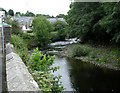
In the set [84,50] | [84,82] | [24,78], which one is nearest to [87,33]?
[84,50]

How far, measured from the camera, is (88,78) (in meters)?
19.0

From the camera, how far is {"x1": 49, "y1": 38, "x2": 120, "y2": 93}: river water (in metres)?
16.4

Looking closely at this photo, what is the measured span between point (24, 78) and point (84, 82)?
570 inches

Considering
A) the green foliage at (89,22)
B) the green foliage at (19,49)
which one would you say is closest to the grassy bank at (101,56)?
the green foliage at (89,22)

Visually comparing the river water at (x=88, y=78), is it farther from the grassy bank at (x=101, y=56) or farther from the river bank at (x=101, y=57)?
the grassy bank at (x=101, y=56)

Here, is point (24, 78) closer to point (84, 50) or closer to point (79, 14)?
point (84, 50)

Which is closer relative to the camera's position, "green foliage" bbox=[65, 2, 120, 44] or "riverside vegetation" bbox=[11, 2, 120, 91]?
"riverside vegetation" bbox=[11, 2, 120, 91]

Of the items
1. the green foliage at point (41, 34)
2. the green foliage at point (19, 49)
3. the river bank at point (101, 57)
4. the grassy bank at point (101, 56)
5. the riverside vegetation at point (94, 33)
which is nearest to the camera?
the green foliage at point (19, 49)

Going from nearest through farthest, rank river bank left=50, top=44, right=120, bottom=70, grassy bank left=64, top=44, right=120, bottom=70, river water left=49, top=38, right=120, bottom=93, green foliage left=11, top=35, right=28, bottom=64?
green foliage left=11, top=35, right=28, bottom=64, river water left=49, top=38, right=120, bottom=93, river bank left=50, top=44, right=120, bottom=70, grassy bank left=64, top=44, right=120, bottom=70

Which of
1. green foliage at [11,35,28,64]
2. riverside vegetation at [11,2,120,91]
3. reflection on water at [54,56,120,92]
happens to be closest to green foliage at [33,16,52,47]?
riverside vegetation at [11,2,120,91]

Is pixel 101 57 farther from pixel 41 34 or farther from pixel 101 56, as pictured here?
pixel 41 34

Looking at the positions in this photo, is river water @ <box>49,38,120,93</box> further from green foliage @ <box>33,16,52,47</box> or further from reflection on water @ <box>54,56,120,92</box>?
green foliage @ <box>33,16,52,47</box>

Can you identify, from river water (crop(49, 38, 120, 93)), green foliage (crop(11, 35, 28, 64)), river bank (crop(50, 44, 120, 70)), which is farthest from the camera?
river bank (crop(50, 44, 120, 70))

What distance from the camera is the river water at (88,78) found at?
16359 millimetres
